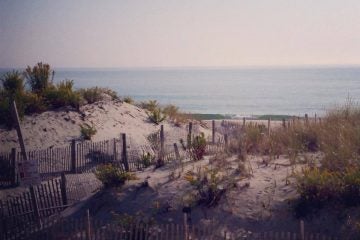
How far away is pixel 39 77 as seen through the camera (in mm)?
24172

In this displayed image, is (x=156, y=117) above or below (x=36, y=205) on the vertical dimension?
above

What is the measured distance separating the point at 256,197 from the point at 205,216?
4.33 feet

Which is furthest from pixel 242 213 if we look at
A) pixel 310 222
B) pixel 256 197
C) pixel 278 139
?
pixel 278 139

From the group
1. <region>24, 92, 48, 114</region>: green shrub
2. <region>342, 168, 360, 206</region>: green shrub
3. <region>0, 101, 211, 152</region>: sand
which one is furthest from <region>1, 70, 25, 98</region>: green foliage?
<region>342, 168, 360, 206</region>: green shrub

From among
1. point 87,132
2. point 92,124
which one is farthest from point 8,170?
point 92,124

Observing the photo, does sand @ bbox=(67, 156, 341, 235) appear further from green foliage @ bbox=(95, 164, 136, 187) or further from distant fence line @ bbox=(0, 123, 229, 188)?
distant fence line @ bbox=(0, 123, 229, 188)

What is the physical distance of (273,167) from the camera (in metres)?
13.2

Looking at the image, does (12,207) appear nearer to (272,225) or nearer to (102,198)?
(102,198)

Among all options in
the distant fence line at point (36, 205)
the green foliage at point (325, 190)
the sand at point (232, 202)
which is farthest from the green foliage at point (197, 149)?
the green foliage at point (325, 190)

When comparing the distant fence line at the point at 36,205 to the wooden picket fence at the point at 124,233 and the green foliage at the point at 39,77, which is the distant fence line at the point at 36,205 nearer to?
the wooden picket fence at the point at 124,233

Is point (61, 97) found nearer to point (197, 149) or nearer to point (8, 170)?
point (8, 170)

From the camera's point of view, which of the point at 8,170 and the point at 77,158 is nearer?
the point at 8,170

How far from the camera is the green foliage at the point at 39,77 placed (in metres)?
24.1

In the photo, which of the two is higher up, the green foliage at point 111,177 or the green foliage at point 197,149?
the green foliage at point 197,149
